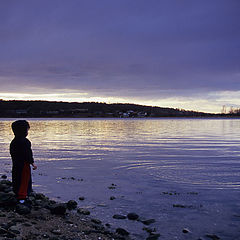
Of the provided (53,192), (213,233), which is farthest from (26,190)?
(213,233)

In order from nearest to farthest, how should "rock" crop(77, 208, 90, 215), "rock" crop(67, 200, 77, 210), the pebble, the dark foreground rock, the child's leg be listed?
the dark foreground rock → the child's leg → the pebble → "rock" crop(77, 208, 90, 215) → "rock" crop(67, 200, 77, 210)

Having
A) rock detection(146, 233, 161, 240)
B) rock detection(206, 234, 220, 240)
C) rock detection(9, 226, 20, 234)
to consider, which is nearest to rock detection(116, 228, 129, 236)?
rock detection(146, 233, 161, 240)

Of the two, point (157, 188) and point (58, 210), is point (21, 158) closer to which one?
point (58, 210)

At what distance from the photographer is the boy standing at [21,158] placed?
29.6 ft

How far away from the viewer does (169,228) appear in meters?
9.16

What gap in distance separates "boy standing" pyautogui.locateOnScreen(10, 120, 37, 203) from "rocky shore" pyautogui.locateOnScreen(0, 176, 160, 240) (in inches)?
20.4

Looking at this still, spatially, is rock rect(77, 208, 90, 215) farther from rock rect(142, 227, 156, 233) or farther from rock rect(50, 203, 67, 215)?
rock rect(142, 227, 156, 233)

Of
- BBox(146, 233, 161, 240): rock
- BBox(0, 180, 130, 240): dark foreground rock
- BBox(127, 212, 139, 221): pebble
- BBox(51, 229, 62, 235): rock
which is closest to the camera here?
BBox(0, 180, 130, 240): dark foreground rock

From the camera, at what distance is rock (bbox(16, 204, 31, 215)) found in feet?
29.6

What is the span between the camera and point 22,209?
29.7 feet

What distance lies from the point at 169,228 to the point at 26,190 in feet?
15.2

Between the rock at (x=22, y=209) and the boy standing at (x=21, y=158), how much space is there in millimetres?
222

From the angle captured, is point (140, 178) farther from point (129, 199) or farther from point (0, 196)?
point (0, 196)

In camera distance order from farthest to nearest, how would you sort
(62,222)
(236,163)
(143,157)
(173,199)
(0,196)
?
(143,157) < (236,163) < (173,199) < (0,196) < (62,222)
